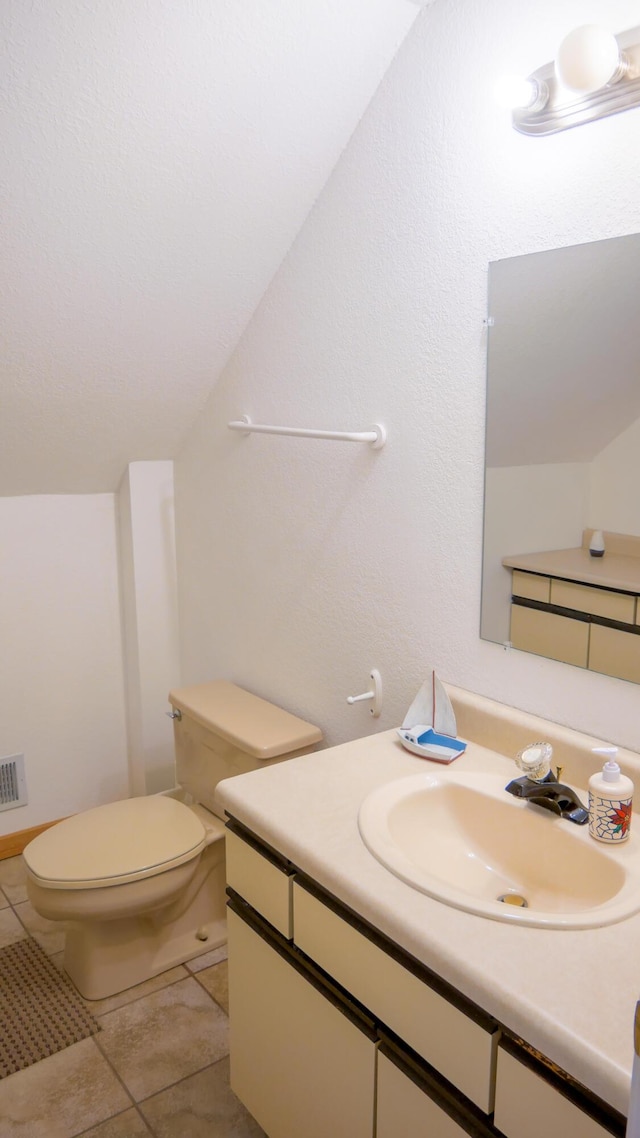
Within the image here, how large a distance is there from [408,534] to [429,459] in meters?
0.17

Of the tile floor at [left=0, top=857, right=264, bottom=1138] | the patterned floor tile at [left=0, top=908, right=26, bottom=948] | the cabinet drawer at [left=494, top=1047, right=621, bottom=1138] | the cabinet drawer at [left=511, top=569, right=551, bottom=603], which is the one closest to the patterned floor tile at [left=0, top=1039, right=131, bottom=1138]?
the tile floor at [left=0, top=857, right=264, bottom=1138]

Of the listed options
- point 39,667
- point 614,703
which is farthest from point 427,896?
point 39,667

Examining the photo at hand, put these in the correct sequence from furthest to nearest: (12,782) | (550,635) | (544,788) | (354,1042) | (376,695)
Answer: (12,782) → (376,695) → (550,635) → (544,788) → (354,1042)

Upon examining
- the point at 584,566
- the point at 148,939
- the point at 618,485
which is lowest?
the point at 148,939

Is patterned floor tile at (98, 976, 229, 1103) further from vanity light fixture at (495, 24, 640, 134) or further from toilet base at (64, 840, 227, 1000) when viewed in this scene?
vanity light fixture at (495, 24, 640, 134)

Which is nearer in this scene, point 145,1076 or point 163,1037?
point 145,1076

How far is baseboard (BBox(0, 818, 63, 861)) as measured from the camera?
8.86 feet

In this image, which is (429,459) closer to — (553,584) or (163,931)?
(553,584)

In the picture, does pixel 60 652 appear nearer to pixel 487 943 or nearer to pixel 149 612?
pixel 149 612

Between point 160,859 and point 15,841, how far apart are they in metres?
0.95

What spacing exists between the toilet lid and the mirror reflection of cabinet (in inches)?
39.6

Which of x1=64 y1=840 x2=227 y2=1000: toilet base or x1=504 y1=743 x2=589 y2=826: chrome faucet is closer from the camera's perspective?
x1=504 y1=743 x2=589 y2=826: chrome faucet

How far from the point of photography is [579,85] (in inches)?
46.7

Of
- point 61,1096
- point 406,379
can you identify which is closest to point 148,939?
point 61,1096
